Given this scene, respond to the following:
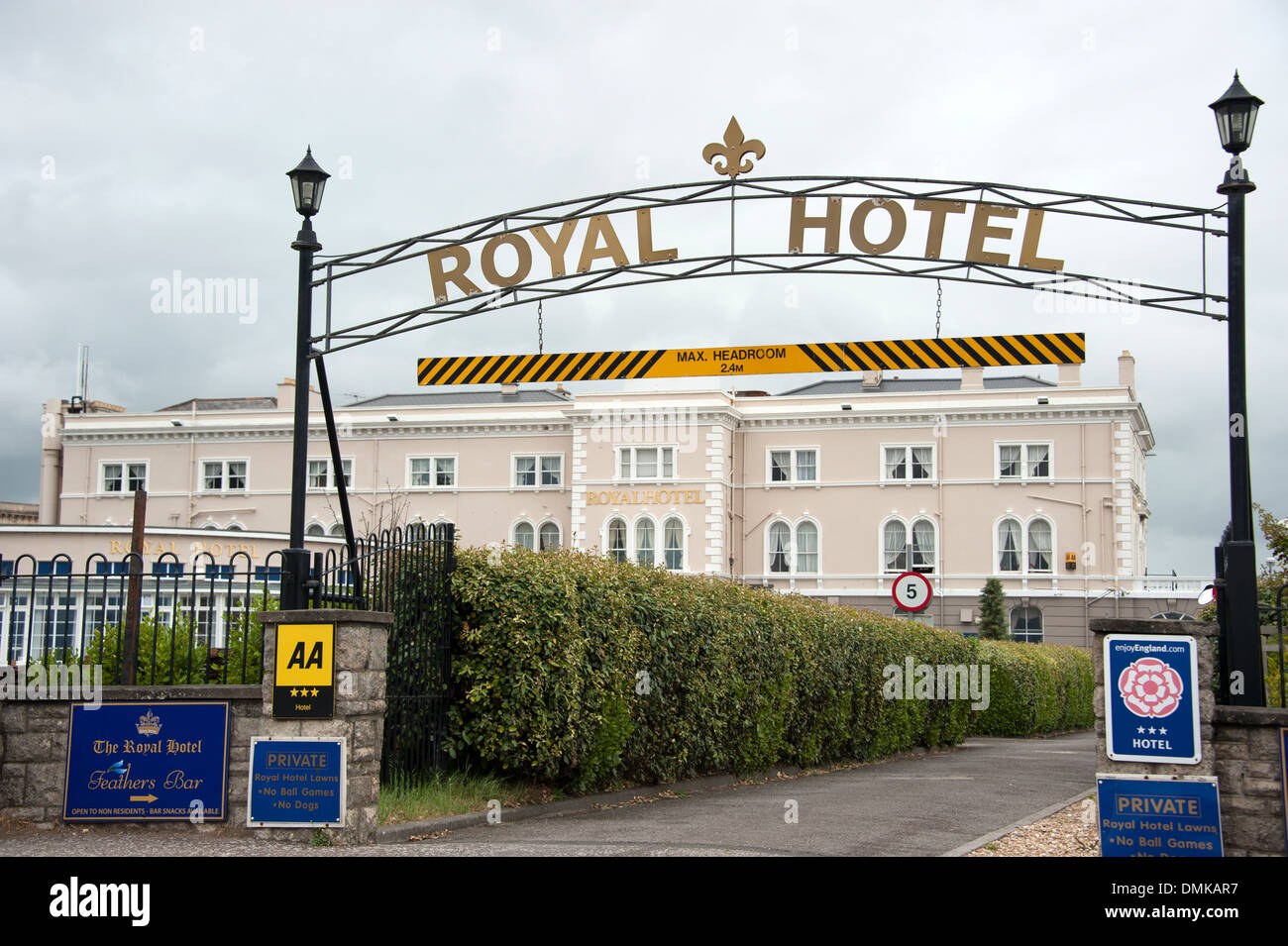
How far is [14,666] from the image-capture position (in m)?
10.7

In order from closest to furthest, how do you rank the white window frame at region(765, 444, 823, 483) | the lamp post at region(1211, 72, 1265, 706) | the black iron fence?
the lamp post at region(1211, 72, 1265, 706) → the black iron fence → the white window frame at region(765, 444, 823, 483)

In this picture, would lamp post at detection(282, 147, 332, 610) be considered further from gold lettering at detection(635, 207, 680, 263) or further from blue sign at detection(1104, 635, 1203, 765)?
blue sign at detection(1104, 635, 1203, 765)

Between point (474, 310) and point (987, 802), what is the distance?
7.94 metres

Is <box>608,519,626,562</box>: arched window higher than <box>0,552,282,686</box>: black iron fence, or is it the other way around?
<box>608,519,626,562</box>: arched window

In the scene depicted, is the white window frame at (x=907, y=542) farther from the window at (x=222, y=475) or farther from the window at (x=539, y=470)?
the window at (x=222, y=475)

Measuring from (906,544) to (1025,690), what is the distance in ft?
70.1

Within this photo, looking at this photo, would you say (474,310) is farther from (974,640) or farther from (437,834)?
(974,640)

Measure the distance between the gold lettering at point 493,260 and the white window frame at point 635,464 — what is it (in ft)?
132

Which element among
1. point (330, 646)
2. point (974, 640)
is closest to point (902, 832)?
point (330, 646)

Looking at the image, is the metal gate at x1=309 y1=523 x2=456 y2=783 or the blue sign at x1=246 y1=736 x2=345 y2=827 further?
the metal gate at x1=309 y1=523 x2=456 y2=783

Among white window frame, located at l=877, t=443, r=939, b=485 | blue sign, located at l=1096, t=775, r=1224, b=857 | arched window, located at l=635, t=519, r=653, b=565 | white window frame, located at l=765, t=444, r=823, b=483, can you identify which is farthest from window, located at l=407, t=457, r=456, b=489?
blue sign, located at l=1096, t=775, r=1224, b=857

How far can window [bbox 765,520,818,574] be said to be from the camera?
5356 cm

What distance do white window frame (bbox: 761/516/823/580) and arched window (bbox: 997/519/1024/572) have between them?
283 inches

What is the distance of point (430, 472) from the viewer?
185ft
